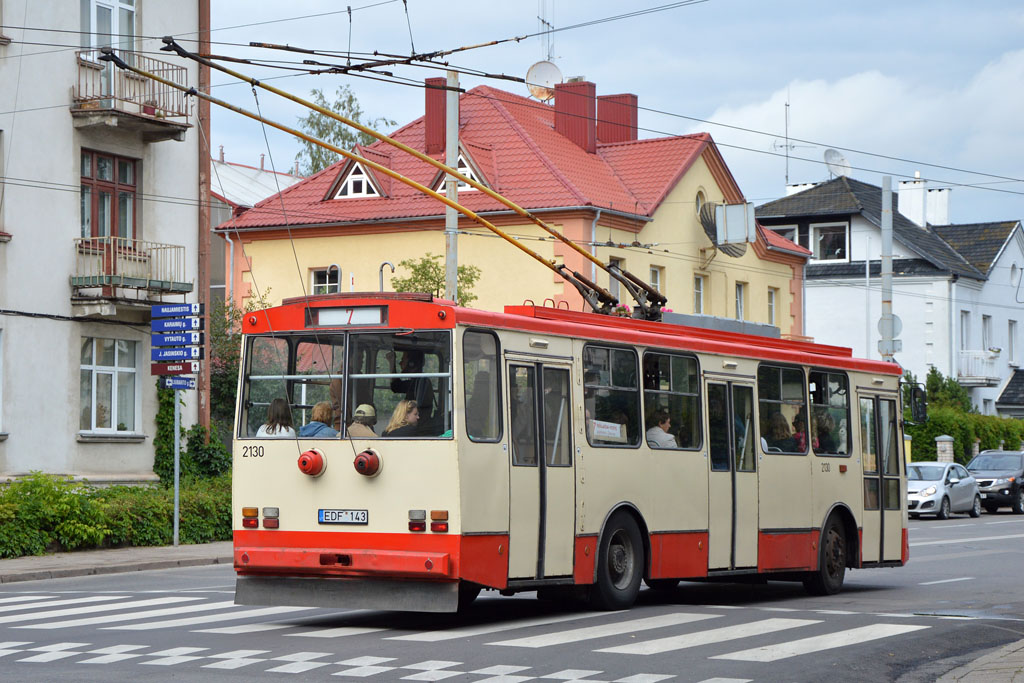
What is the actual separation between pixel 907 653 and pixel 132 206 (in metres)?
22.6

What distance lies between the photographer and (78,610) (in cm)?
1587

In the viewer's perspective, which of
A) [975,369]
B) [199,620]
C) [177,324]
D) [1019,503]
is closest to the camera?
[199,620]

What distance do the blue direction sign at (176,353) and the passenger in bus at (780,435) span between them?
11.4 metres

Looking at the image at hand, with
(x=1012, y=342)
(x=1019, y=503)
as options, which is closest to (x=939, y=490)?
(x=1019, y=503)

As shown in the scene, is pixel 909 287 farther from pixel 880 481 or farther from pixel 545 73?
pixel 880 481

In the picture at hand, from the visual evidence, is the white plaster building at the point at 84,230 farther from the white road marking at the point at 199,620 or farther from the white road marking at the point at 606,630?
the white road marking at the point at 606,630

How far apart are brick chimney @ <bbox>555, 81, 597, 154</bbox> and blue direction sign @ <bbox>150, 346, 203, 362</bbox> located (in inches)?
973

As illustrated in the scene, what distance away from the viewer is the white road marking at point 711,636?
11984 mm

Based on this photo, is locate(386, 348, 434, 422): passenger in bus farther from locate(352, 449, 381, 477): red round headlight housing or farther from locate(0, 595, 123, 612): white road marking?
locate(0, 595, 123, 612): white road marking

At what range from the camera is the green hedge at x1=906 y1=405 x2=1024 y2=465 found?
5459 cm

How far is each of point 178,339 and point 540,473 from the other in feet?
43.4

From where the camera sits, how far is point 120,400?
102 feet

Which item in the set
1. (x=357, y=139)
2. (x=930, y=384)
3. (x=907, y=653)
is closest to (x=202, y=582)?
(x=907, y=653)

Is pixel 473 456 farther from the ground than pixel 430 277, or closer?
closer
